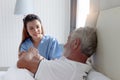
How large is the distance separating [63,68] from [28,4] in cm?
162

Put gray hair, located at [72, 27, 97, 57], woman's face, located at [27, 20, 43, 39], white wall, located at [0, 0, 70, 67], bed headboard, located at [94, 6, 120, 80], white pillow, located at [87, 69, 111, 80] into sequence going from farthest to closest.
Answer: white wall, located at [0, 0, 70, 67], woman's face, located at [27, 20, 43, 39], gray hair, located at [72, 27, 97, 57], white pillow, located at [87, 69, 111, 80], bed headboard, located at [94, 6, 120, 80]

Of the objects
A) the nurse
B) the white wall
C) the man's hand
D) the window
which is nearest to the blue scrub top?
the nurse

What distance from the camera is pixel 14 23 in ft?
9.45

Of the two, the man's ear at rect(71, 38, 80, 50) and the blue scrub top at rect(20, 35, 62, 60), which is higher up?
the man's ear at rect(71, 38, 80, 50)

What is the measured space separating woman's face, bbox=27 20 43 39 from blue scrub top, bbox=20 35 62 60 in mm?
82

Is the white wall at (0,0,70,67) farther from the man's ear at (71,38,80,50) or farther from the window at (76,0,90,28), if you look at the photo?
the man's ear at (71,38,80,50)

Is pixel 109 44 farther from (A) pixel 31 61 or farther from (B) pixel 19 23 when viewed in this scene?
(B) pixel 19 23

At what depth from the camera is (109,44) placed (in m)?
1.17

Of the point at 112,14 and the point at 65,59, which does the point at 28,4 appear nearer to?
the point at 65,59

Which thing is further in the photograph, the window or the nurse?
the window

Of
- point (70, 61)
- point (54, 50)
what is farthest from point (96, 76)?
point (54, 50)

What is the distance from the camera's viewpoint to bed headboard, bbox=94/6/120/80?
108cm

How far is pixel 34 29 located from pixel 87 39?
849 millimetres

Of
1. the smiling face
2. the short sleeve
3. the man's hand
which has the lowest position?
the short sleeve
